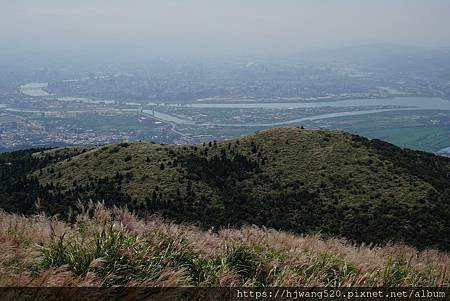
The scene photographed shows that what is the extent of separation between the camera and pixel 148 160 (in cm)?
3803

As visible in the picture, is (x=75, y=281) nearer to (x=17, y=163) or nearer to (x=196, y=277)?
(x=196, y=277)

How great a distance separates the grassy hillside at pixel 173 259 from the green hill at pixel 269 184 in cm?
1638

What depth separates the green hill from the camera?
27403 mm

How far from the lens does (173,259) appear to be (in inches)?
259

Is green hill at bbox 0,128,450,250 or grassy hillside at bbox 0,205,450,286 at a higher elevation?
grassy hillside at bbox 0,205,450,286

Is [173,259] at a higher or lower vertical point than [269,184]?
higher

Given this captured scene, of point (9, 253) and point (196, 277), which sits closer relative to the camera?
point (9, 253)

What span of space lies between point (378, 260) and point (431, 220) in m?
22.1

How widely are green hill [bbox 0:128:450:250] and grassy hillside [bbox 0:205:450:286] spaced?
16382mm

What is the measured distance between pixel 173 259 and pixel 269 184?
28.2m

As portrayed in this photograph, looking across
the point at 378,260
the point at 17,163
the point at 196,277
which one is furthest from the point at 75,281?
the point at 17,163

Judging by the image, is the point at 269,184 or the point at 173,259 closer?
the point at 173,259

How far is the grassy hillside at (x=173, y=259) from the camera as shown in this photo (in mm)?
5539

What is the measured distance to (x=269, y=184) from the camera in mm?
34469
